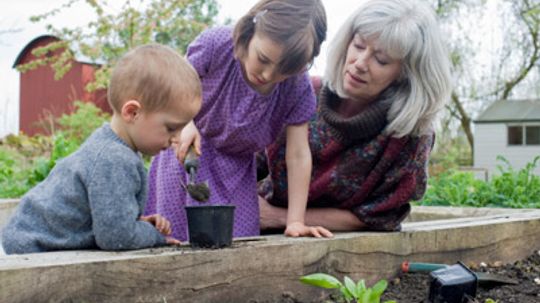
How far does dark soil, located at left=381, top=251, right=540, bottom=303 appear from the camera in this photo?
2.42 metres

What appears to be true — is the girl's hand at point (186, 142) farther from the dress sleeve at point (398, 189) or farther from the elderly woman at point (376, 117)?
the dress sleeve at point (398, 189)

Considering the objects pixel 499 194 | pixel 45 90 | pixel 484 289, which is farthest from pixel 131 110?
pixel 45 90

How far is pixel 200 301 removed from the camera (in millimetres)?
1947

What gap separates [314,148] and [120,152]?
49.0 inches

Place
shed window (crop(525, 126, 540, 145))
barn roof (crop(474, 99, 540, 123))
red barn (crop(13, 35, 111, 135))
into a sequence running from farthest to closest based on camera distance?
shed window (crop(525, 126, 540, 145)), barn roof (crop(474, 99, 540, 123)), red barn (crop(13, 35, 111, 135))

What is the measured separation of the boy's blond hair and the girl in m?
0.45

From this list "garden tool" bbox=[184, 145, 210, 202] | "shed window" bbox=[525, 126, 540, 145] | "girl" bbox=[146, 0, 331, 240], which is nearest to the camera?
"garden tool" bbox=[184, 145, 210, 202]

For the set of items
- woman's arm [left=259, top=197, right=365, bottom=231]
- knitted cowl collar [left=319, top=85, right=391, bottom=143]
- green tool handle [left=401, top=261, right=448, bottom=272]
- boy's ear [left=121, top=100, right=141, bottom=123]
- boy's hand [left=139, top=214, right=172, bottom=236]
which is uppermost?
boy's ear [left=121, top=100, right=141, bottom=123]

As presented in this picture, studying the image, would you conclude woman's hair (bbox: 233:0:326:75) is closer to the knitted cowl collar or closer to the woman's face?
the woman's face

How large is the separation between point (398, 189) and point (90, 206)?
1.44m

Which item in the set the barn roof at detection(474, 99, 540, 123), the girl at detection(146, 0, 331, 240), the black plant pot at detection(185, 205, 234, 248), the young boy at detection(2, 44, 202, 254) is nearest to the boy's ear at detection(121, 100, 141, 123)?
the young boy at detection(2, 44, 202, 254)

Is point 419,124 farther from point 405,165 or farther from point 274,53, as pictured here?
point 274,53

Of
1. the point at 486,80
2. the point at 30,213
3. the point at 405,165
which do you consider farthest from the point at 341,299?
the point at 486,80

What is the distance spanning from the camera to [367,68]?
108 inches
